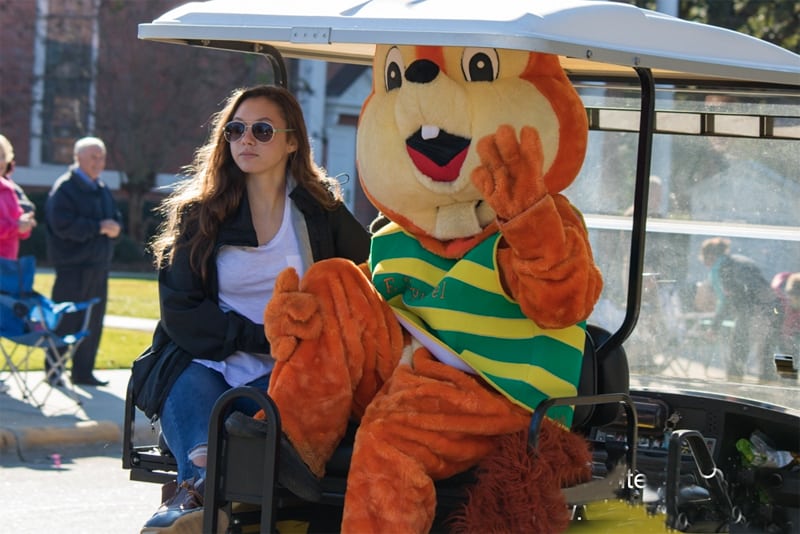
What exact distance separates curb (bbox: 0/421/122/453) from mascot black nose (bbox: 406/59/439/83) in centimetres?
492

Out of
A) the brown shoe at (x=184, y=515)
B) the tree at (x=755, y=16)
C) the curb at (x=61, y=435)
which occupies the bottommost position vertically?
the curb at (x=61, y=435)

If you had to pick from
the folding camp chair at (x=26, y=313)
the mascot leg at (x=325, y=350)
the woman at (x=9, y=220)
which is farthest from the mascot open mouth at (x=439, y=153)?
the woman at (x=9, y=220)

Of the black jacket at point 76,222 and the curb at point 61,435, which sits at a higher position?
→ the black jacket at point 76,222

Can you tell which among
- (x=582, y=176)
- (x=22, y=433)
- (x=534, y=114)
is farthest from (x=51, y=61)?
(x=534, y=114)

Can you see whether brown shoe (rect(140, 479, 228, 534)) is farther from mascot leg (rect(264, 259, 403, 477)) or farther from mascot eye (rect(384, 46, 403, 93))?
Result: mascot eye (rect(384, 46, 403, 93))

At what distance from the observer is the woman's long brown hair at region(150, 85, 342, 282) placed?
3938 mm

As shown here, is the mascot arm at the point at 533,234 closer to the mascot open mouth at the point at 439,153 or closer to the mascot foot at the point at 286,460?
the mascot open mouth at the point at 439,153

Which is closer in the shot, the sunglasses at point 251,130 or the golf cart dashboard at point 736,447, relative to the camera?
the sunglasses at point 251,130

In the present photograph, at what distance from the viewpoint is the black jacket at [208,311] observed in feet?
12.6

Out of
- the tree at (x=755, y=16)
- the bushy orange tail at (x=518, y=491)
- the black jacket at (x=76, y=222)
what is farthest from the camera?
the tree at (x=755, y=16)

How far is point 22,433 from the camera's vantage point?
25.3 feet

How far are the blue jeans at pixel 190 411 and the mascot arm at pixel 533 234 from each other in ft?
3.22

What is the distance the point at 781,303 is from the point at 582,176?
1052 mm

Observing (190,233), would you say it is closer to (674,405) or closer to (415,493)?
(415,493)
